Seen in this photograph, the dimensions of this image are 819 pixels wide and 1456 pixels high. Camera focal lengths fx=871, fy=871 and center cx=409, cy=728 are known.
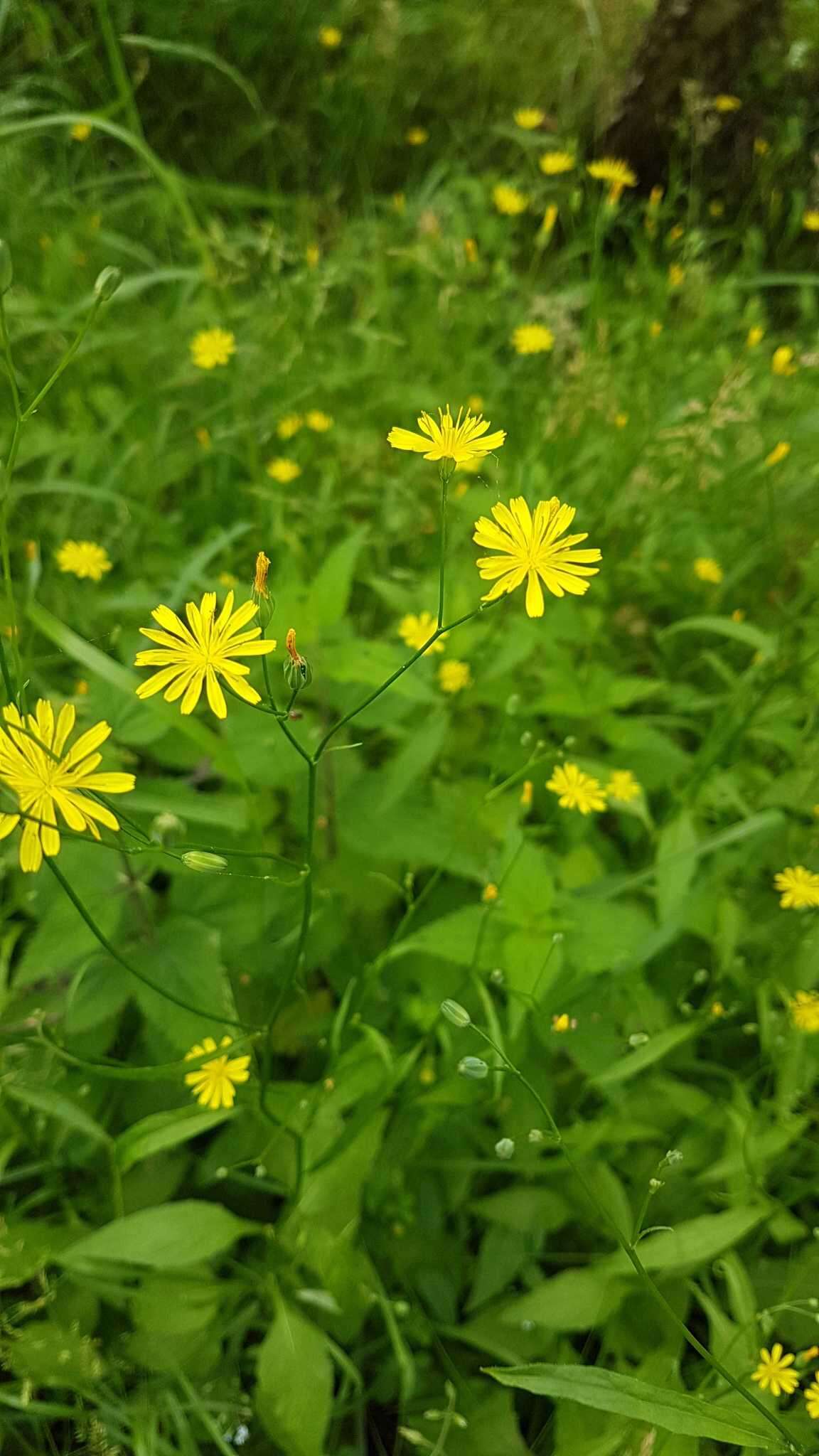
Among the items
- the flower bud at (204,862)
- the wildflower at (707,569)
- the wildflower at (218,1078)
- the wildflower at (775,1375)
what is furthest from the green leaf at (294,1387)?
the wildflower at (707,569)

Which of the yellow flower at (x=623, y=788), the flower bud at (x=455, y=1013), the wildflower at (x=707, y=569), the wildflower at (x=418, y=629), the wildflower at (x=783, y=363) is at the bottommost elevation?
the flower bud at (x=455, y=1013)

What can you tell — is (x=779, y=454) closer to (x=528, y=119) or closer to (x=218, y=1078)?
(x=218, y=1078)

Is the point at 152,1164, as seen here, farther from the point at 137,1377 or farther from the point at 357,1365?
the point at 357,1365

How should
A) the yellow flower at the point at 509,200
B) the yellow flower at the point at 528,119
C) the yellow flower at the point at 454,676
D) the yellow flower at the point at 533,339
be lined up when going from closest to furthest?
the yellow flower at the point at 454,676 → the yellow flower at the point at 533,339 → the yellow flower at the point at 509,200 → the yellow flower at the point at 528,119

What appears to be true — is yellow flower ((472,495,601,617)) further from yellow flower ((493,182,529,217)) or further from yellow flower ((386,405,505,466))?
yellow flower ((493,182,529,217))

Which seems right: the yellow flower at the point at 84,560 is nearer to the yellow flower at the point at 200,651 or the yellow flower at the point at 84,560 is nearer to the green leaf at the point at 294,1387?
the yellow flower at the point at 200,651

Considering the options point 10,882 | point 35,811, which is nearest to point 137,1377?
point 10,882
